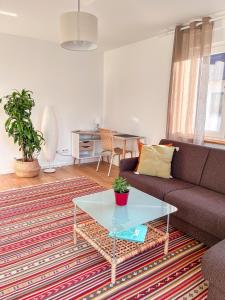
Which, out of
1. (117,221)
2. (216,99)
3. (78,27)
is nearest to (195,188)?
(117,221)

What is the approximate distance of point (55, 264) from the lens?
1809mm

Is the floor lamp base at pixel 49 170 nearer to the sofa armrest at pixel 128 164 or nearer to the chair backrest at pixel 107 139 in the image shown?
the chair backrest at pixel 107 139

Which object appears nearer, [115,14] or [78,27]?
[78,27]

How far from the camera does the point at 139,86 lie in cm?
399

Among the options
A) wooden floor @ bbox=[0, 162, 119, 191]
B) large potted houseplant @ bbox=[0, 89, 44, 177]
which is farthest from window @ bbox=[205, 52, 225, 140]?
large potted houseplant @ bbox=[0, 89, 44, 177]

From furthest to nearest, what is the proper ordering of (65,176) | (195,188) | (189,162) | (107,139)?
1. (107,139)
2. (65,176)
3. (189,162)
4. (195,188)

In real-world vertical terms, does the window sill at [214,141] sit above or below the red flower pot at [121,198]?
above

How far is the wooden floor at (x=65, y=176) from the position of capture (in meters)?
3.57

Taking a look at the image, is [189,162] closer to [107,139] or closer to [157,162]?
[157,162]

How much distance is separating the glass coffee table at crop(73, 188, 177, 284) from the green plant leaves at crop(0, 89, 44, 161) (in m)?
2.04

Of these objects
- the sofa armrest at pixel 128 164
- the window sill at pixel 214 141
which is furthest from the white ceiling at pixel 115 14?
the sofa armrest at pixel 128 164

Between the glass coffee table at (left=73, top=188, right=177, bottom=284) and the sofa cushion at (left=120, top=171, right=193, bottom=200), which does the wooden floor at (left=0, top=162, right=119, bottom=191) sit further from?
the glass coffee table at (left=73, top=188, right=177, bottom=284)

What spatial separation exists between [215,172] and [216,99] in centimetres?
107

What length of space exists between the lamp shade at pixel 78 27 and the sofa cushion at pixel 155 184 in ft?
4.86
